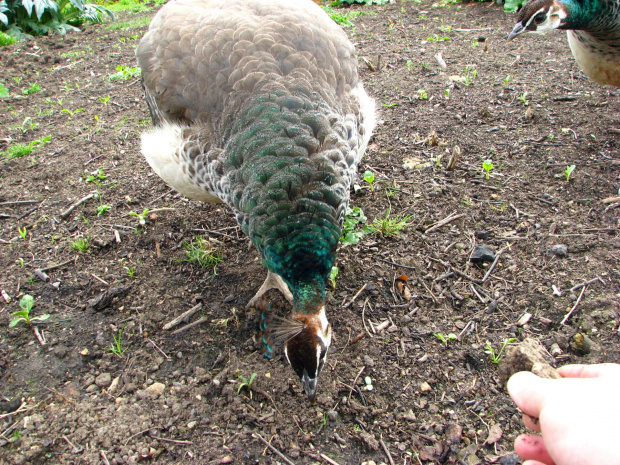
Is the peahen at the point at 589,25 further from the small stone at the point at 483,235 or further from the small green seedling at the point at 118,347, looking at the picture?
the small green seedling at the point at 118,347

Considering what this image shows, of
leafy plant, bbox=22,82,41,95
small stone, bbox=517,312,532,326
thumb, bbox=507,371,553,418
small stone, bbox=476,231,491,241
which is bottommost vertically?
leafy plant, bbox=22,82,41,95

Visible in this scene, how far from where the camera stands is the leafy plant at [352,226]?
3725 mm

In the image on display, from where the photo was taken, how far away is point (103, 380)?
289 cm

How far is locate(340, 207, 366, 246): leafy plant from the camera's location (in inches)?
147

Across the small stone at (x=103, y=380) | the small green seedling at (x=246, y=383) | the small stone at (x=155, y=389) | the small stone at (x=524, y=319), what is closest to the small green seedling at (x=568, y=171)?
the small stone at (x=524, y=319)

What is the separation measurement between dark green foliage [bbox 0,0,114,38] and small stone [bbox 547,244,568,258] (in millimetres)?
11070

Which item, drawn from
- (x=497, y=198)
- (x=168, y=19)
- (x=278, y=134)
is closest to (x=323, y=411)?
(x=278, y=134)

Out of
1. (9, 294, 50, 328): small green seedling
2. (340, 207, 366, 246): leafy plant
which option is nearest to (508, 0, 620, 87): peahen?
(340, 207, 366, 246): leafy plant

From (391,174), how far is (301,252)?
2.40 metres

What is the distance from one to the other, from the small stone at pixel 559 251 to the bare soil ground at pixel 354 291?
0.05 ft

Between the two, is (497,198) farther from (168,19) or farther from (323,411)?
(168,19)

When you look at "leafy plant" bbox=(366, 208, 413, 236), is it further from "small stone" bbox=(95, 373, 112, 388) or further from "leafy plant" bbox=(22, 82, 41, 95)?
"leafy plant" bbox=(22, 82, 41, 95)

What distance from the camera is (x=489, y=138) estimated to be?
4.94 m

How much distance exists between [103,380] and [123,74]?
19.6ft
